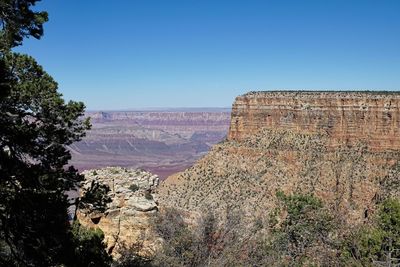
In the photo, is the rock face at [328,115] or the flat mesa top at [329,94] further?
the flat mesa top at [329,94]

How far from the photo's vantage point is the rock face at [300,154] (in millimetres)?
58406

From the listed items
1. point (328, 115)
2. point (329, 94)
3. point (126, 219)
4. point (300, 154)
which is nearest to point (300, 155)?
point (300, 154)

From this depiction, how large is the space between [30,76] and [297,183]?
173 ft

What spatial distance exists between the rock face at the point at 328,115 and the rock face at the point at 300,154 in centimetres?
13

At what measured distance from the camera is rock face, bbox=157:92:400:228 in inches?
2299

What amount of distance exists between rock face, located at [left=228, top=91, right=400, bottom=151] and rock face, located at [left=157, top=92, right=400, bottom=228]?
13cm

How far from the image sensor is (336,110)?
69875 mm

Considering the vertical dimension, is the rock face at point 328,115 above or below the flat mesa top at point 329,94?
below

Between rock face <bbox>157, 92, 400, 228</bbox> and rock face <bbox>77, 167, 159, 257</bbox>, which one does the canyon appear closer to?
rock face <bbox>157, 92, 400, 228</bbox>

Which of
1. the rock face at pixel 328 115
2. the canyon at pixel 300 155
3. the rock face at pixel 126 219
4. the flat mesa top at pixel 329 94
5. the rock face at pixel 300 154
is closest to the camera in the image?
the rock face at pixel 126 219

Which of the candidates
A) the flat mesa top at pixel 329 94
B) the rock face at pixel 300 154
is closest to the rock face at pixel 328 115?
the flat mesa top at pixel 329 94

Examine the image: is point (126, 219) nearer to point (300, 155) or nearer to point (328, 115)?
point (300, 155)

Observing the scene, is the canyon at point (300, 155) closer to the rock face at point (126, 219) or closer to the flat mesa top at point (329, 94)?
the flat mesa top at point (329, 94)

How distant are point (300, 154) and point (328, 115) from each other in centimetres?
907
